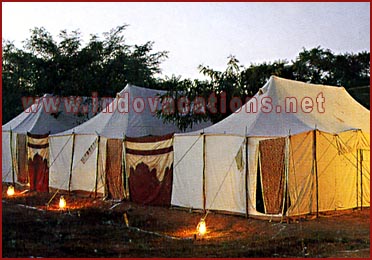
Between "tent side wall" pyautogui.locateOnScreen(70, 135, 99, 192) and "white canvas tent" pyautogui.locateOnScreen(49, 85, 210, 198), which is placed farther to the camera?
"tent side wall" pyautogui.locateOnScreen(70, 135, 99, 192)

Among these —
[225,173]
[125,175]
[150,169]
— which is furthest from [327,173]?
[125,175]

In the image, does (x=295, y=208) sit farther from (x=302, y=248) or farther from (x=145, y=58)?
(x=145, y=58)

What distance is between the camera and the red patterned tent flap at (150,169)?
44.3 feet

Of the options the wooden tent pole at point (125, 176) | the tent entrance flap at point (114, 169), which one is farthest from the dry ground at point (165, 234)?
the tent entrance flap at point (114, 169)

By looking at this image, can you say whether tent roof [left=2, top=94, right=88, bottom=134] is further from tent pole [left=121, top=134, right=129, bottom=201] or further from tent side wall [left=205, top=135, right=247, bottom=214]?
tent side wall [left=205, top=135, right=247, bottom=214]

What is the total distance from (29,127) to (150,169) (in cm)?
746

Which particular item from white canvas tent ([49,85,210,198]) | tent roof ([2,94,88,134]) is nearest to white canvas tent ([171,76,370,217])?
white canvas tent ([49,85,210,198])

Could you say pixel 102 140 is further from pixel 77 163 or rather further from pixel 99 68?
pixel 99 68

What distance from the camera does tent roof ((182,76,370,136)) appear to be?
38.6 feet

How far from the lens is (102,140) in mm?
15422

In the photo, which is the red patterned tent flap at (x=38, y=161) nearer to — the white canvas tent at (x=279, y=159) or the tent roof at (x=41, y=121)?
the tent roof at (x=41, y=121)

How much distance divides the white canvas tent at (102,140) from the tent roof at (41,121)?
9.40 feet

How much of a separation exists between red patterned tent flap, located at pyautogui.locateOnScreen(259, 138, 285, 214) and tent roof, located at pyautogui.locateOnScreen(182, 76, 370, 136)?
26 cm

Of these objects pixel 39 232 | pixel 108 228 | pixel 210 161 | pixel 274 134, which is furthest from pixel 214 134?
pixel 39 232
